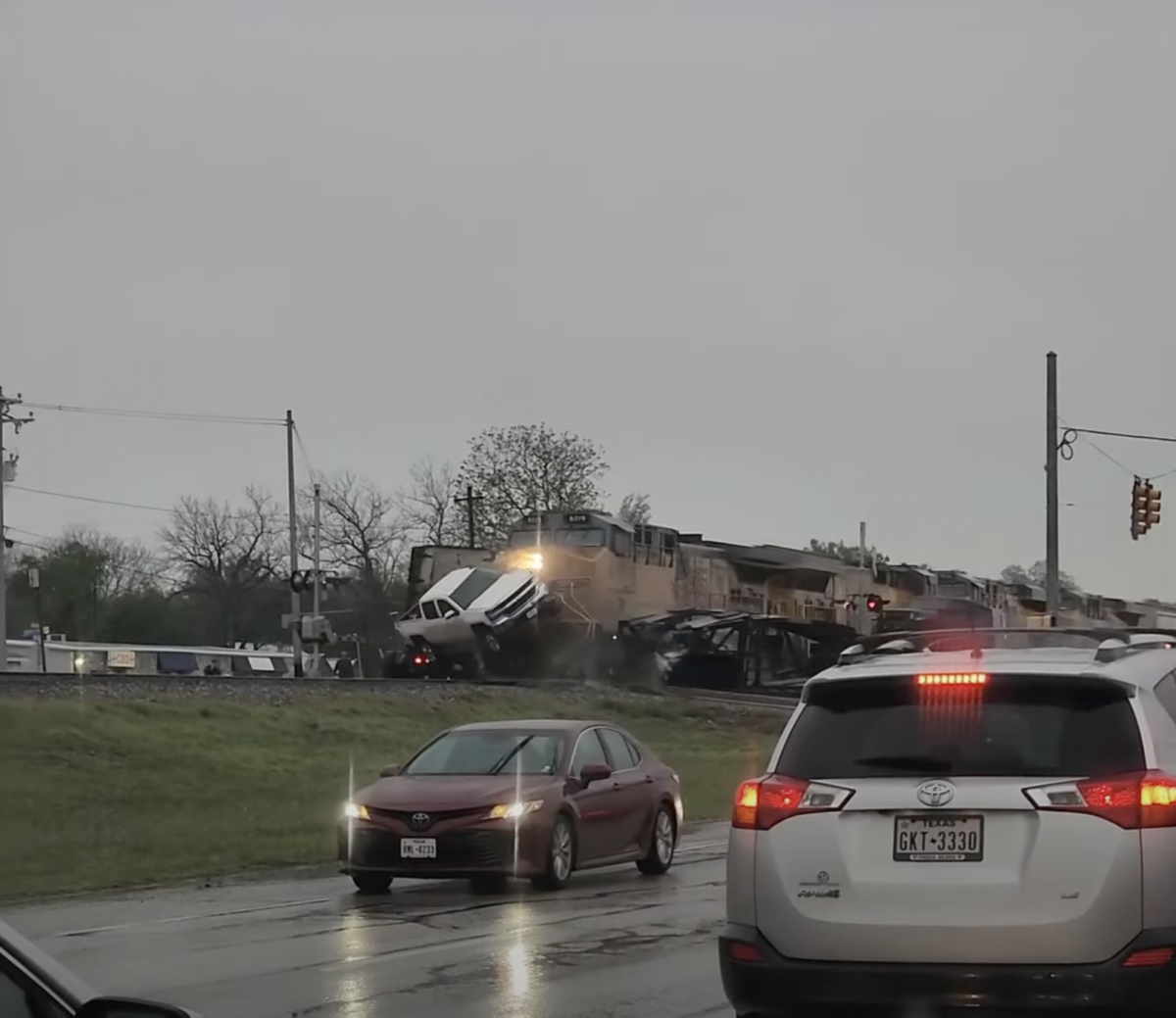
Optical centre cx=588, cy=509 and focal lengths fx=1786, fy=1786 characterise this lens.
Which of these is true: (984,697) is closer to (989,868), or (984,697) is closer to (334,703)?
(989,868)

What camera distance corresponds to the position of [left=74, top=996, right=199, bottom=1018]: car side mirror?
3.04 m

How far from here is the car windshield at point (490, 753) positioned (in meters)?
16.0

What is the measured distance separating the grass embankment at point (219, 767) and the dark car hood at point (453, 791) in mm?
2722

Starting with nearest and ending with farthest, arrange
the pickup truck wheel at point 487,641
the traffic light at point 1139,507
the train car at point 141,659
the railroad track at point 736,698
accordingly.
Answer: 1. the traffic light at point 1139,507
2. the pickup truck wheel at point 487,641
3. the railroad track at point 736,698
4. the train car at point 141,659

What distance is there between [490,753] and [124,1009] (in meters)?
13.2

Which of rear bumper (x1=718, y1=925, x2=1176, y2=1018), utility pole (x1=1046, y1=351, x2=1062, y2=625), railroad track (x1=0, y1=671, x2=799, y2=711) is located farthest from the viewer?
utility pole (x1=1046, y1=351, x2=1062, y2=625)

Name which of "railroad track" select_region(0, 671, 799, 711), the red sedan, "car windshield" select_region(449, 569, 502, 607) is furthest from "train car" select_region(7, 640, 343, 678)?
the red sedan

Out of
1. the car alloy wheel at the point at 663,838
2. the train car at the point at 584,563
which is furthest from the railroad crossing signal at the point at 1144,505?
the car alloy wheel at the point at 663,838

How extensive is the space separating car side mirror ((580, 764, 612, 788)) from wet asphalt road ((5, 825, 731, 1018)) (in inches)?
37.3

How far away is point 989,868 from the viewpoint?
651cm

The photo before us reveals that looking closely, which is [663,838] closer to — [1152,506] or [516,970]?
[516,970]

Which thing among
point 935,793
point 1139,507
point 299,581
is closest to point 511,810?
point 935,793

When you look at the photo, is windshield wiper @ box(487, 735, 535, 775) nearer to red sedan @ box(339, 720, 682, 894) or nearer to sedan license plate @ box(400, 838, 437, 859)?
red sedan @ box(339, 720, 682, 894)

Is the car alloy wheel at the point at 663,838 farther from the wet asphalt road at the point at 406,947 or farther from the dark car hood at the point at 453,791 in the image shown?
the dark car hood at the point at 453,791
